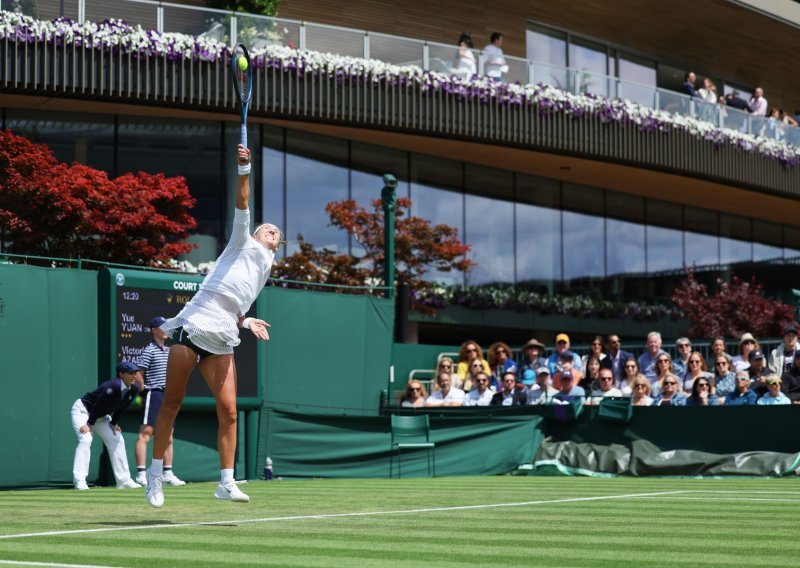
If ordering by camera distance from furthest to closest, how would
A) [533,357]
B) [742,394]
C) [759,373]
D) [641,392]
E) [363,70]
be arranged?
1. [363,70]
2. [533,357]
3. [641,392]
4. [759,373]
5. [742,394]

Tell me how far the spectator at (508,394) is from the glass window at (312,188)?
32.3 ft

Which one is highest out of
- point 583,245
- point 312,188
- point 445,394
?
point 312,188

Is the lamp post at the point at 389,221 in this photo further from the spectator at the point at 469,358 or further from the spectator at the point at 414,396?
the spectator at the point at 414,396

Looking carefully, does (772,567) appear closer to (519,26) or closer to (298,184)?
(298,184)

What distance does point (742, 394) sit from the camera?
19.5 m

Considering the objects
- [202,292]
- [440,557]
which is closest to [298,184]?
[202,292]

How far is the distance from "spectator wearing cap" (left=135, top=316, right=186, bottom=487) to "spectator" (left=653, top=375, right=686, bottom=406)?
772 centimetres

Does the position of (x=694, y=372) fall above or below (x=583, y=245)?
below

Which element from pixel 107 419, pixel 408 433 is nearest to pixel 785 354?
pixel 408 433

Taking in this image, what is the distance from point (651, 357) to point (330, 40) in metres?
11.7

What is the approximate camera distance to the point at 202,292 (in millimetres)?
9680

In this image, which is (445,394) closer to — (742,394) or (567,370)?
(567,370)

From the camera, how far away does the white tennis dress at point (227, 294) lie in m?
9.53

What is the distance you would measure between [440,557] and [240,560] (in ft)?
3.58
